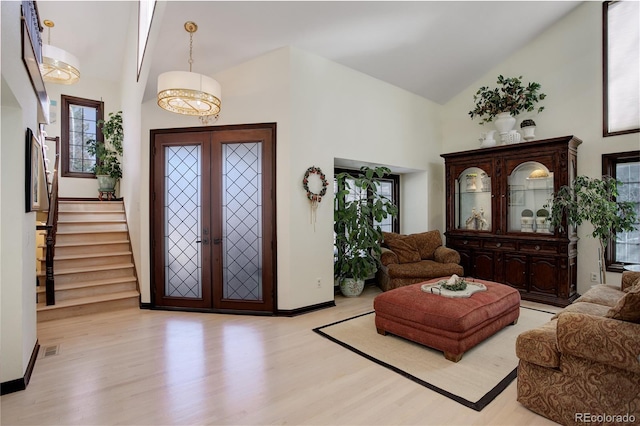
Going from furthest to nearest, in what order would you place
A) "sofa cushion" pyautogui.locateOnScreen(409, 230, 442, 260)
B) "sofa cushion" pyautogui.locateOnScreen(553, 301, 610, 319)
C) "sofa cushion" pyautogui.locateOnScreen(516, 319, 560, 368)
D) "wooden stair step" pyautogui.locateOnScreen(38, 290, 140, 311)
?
"sofa cushion" pyautogui.locateOnScreen(409, 230, 442, 260) → "wooden stair step" pyautogui.locateOnScreen(38, 290, 140, 311) → "sofa cushion" pyautogui.locateOnScreen(553, 301, 610, 319) → "sofa cushion" pyautogui.locateOnScreen(516, 319, 560, 368)

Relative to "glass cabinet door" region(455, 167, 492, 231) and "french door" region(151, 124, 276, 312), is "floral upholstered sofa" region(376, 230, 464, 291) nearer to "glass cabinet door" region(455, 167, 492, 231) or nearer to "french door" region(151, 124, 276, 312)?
"glass cabinet door" region(455, 167, 492, 231)

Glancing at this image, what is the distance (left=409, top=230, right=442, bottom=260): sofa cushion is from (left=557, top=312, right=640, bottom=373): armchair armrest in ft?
10.8

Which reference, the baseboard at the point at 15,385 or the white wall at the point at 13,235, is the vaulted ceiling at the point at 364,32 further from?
the baseboard at the point at 15,385

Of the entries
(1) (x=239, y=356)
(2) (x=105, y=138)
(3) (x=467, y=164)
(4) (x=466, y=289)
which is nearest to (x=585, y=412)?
(4) (x=466, y=289)

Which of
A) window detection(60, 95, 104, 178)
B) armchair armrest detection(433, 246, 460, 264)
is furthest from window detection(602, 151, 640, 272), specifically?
window detection(60, 95, 104, 178)

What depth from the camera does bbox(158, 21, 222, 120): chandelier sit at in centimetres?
290

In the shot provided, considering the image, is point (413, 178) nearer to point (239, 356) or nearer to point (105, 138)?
point (239, 356)

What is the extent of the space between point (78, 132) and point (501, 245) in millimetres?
8659

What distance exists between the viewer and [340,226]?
4.70 meters

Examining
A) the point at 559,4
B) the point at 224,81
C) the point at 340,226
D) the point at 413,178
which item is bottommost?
the point at 340,226

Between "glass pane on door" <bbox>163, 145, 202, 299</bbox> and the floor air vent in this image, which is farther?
"glass pane on door" <bbox>163, 145, 202, 299</bbox>

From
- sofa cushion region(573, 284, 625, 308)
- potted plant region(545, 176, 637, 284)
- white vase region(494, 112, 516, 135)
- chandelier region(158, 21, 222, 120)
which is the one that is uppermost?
white vase region(494, 112, 516, 135)

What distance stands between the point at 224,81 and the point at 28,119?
7.10ft

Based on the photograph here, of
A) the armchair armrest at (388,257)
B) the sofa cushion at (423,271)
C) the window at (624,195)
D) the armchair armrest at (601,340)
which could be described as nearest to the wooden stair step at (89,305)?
the armchair armrest at (388,257)
